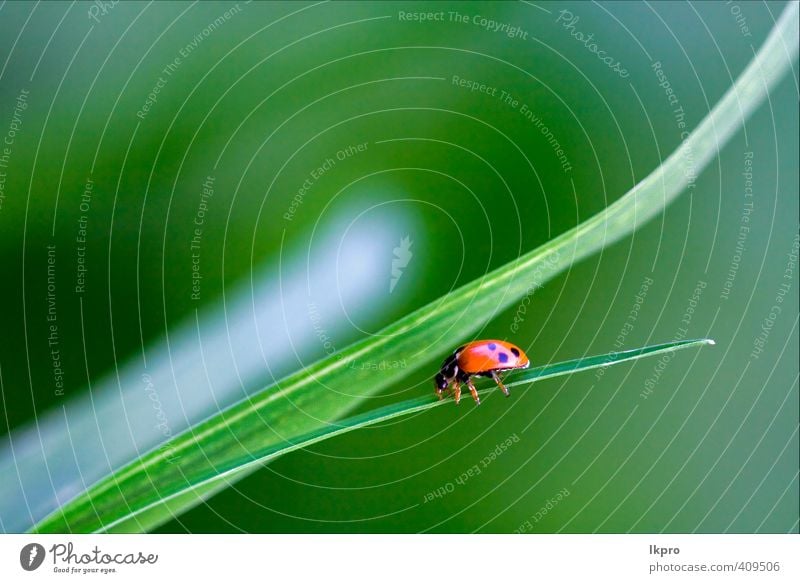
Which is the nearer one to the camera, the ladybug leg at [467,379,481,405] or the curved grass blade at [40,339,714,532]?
the curved grass blade at [40,339,714,532]

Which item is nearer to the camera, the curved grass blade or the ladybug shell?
the curved grass blade

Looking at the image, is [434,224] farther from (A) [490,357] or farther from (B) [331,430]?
(B) [331,430]

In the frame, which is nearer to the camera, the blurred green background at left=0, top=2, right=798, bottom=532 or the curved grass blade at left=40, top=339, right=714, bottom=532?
the curved grass blade at left=40, top=339, right=714, bottom=532

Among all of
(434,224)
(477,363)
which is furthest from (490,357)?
(434,224)

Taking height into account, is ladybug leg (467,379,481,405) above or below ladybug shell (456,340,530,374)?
below
